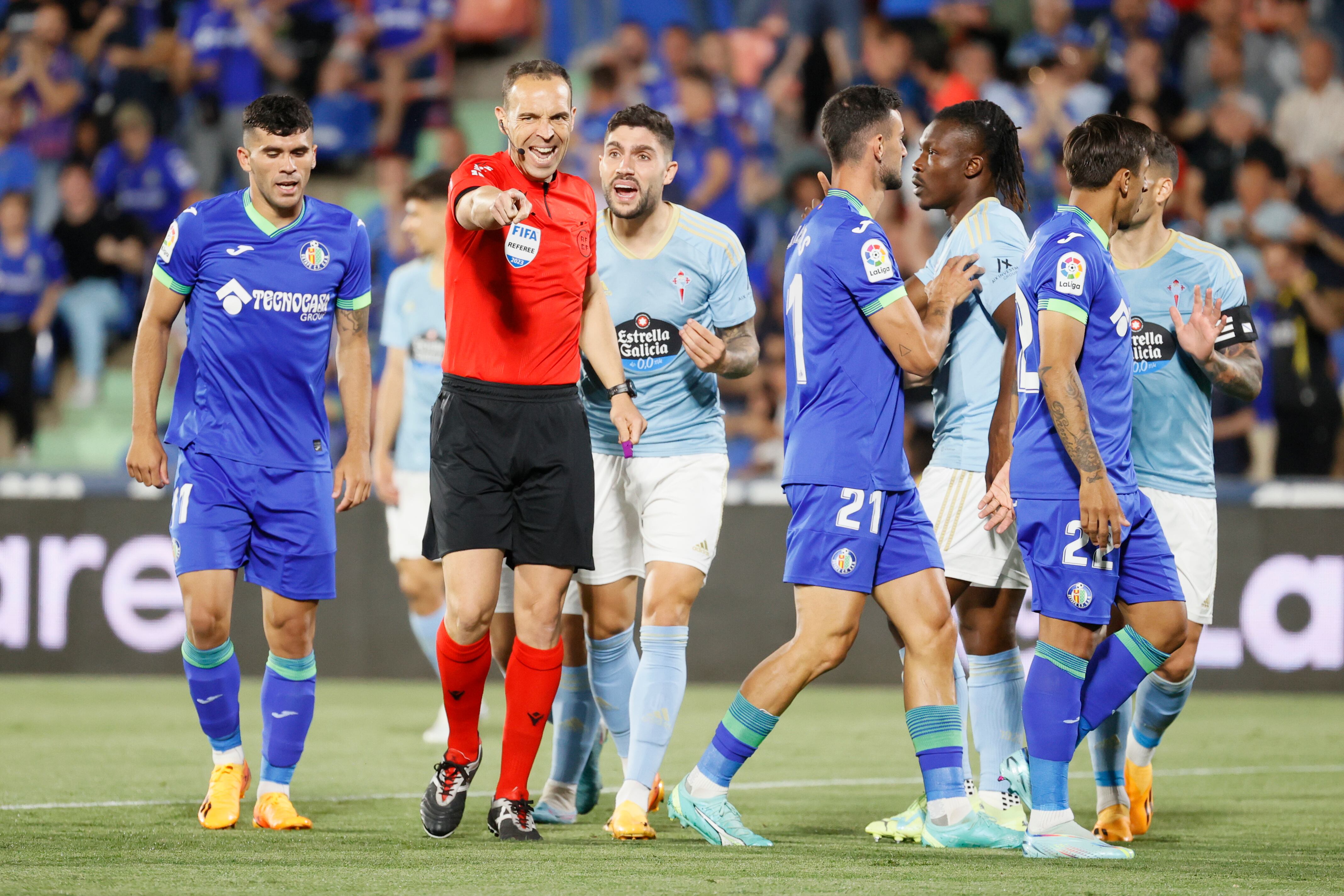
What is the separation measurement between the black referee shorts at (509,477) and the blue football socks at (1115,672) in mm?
1700

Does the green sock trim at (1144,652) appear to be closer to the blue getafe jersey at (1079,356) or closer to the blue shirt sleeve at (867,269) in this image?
the blue getafe jersey at (1079,356)

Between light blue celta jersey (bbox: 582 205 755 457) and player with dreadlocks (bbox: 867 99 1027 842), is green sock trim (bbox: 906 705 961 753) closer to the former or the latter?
player with dreadlocks (bbox: 867 99 1027 842)

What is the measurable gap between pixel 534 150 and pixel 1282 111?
32.4 ft

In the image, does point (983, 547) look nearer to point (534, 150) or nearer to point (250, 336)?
point (534, 150)

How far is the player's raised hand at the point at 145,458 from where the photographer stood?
5.56 meters

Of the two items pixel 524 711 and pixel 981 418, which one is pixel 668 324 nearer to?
pixel 981 418

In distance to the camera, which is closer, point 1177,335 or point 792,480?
point 792,480

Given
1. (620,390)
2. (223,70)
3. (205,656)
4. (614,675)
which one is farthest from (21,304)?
(620,390)

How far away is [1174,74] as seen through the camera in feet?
44.7

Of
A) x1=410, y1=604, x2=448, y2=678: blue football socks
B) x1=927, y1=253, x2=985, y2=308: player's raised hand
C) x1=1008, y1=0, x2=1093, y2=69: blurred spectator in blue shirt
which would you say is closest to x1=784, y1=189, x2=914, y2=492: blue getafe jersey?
x1=927, y1=253, x2=985, y2=308: player's raised hand

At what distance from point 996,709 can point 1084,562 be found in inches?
38.5

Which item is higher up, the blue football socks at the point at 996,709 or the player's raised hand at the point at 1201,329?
the player's raised hand at the point at 1201,329

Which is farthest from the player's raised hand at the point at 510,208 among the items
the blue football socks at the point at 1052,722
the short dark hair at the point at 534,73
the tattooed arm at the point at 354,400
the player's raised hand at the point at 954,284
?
the blue football socks at the point at 1052,722

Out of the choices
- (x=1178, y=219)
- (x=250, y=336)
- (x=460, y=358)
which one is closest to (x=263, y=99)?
(x=250, y=336)
